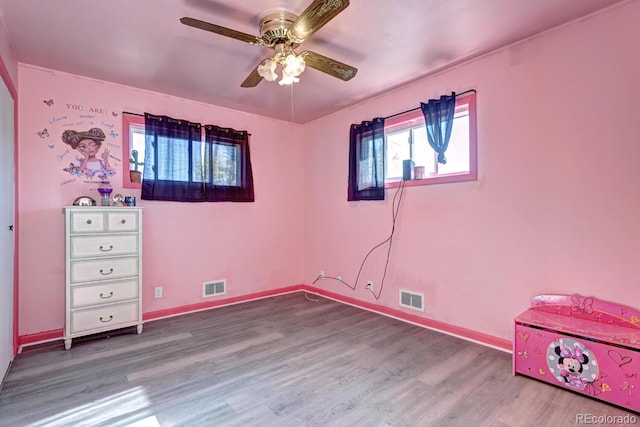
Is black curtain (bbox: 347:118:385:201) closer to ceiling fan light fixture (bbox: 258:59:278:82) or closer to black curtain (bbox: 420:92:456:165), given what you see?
black curtain (bbox: 420:92:456:165)

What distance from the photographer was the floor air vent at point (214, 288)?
3.81 meters

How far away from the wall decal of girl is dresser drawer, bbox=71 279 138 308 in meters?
1.08

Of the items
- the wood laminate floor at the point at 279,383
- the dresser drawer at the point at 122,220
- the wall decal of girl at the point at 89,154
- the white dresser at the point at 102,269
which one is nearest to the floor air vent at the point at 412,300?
the wood laminate floor at the point at 279,383

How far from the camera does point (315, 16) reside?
1.77m

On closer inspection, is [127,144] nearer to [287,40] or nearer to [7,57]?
[7,57]

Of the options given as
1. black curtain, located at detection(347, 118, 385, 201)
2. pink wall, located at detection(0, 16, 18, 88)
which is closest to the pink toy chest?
black curtain, located at detection(347, 118, 385, 201)

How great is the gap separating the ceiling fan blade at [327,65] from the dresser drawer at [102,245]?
2269mm

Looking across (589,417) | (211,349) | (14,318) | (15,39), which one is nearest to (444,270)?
(589,417)

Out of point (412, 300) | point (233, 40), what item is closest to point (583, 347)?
point (412, 300)

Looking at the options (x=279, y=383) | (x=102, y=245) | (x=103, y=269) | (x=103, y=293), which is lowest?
(x=279, y=383)

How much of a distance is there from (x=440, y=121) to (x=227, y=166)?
2524 mm

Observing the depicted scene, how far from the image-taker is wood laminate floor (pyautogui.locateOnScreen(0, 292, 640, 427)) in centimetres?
177

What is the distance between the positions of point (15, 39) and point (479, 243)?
4035 millimetres

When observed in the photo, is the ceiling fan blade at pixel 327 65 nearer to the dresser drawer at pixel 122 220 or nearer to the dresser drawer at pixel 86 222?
the dresser drawer at pixel 122 220
